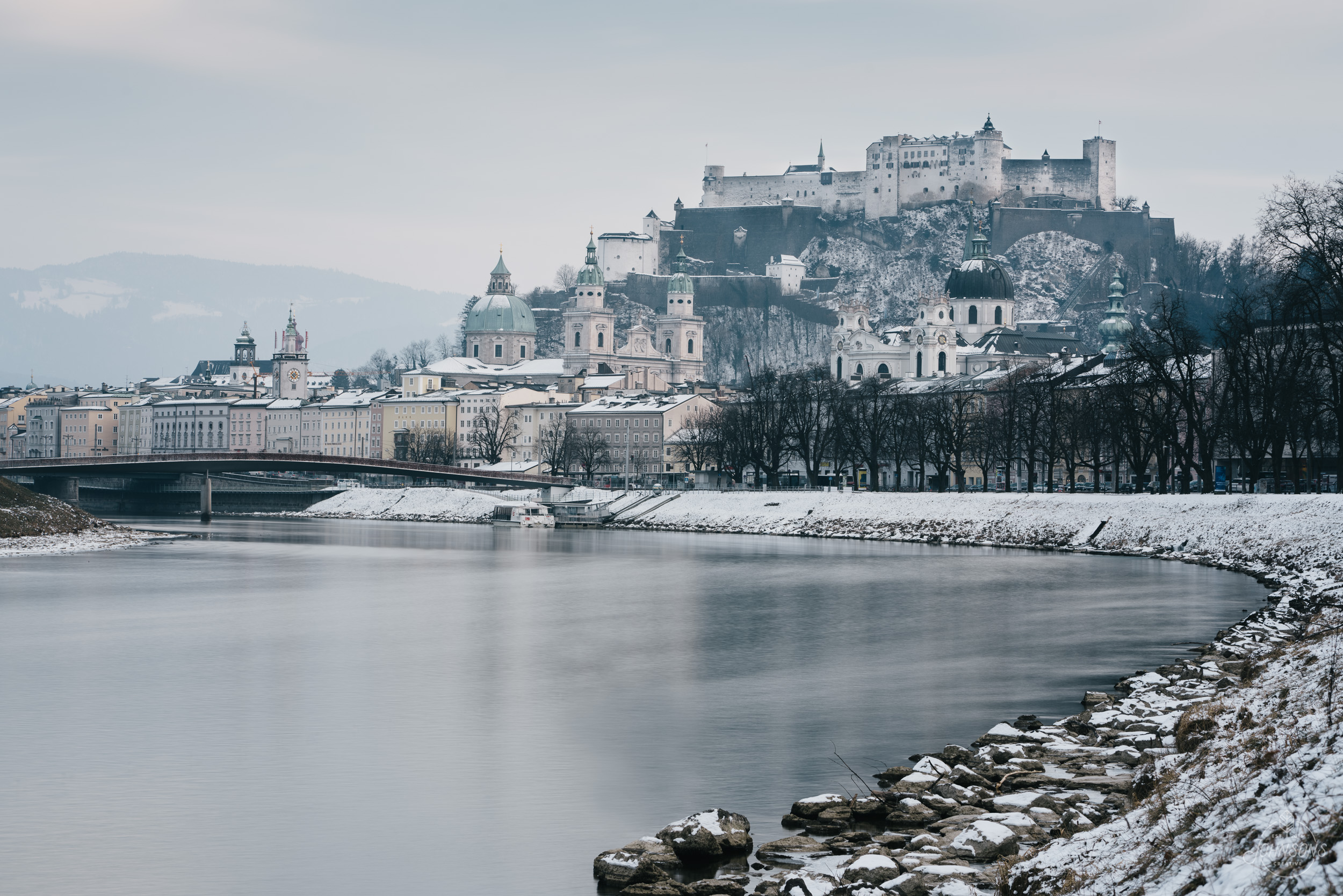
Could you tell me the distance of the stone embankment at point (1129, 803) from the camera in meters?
8.11

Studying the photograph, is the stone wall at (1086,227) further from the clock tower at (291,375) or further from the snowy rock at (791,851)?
the snowy rock at (791,851)

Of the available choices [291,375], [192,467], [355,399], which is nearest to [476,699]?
[192,467]

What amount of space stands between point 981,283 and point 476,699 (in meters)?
109

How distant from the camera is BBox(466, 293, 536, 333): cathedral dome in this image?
160 m

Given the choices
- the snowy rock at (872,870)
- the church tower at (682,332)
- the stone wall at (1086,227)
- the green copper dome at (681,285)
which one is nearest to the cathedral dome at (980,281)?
the stone wall at (1086,227)

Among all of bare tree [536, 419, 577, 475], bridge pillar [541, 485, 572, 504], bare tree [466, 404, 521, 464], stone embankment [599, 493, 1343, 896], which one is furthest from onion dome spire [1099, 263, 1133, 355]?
stone embankment [599, 493, 1343, 896]

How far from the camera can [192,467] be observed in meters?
76.6

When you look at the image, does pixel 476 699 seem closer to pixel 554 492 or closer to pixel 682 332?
pixel 554 492

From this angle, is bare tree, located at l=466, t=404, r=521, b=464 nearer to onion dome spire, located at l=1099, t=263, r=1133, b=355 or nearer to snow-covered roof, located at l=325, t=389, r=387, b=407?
snow-covered roof, located at l=325, t=389, r=387, b=407

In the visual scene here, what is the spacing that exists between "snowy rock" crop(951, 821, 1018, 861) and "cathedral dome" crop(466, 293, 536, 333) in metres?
150

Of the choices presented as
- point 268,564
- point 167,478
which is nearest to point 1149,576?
point 268,564

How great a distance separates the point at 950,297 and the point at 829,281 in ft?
125

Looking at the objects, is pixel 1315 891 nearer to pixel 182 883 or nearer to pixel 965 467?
pixel 182 883

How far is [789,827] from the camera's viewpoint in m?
12.5
